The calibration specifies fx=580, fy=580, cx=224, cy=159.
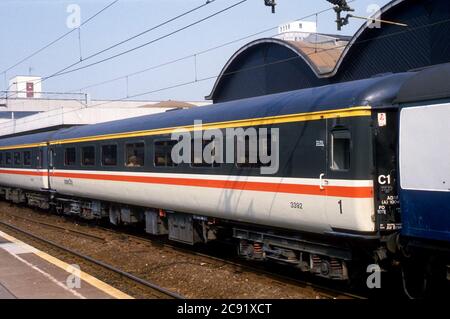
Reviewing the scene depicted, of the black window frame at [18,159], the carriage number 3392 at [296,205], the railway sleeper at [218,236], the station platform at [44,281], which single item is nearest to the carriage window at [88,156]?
the railway sleeper at [218,236]

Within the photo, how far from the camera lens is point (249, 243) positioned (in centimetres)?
1102

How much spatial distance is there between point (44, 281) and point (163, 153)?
14.0 ft

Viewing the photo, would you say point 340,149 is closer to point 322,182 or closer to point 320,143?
point 320,143

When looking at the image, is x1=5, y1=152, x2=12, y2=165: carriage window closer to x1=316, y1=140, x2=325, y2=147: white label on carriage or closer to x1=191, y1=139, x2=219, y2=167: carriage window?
x1=191, y1=139, x2=219, y2=167: carriage window

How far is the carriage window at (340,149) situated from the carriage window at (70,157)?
472 inches

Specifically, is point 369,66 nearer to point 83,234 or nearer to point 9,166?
point 83,234

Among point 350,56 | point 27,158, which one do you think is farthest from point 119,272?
point 27,158

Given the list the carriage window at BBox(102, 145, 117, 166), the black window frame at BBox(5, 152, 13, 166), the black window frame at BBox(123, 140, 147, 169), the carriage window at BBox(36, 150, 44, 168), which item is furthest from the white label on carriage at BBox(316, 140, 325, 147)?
the black window frame at BBox(5, 152, 13, 166)

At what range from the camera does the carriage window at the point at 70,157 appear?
18.7 m

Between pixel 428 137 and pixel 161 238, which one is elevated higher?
pixel 428 137

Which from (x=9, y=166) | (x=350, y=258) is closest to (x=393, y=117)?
(x=350, y=258)

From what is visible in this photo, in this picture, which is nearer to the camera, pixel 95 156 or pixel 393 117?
pixel 393 117
